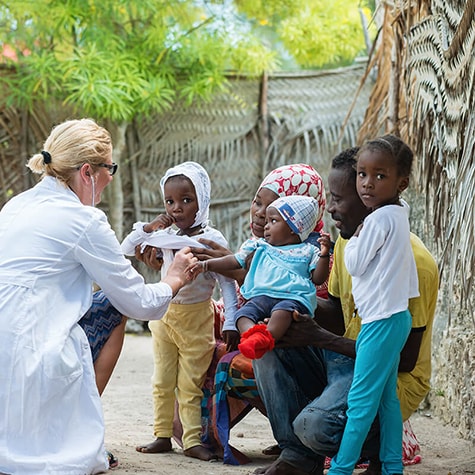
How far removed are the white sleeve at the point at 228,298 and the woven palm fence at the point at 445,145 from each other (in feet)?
3.05

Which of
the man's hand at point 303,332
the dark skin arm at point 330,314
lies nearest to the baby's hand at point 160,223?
the dark skin arm at point 330,314

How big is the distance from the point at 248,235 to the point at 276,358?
5963 millimetres

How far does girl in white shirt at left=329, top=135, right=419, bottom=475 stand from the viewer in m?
3.24

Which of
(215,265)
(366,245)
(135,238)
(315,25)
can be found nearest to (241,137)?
(315,25)

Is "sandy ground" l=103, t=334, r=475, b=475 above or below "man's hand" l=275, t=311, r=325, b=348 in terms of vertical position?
below

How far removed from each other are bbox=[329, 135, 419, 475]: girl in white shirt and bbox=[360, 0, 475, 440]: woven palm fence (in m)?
0.38

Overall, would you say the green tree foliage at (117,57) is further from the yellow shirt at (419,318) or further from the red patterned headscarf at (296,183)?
the yellow shirt at (419,318)

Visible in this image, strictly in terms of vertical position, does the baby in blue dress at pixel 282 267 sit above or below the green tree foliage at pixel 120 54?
below

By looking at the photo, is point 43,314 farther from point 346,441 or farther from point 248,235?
point 248,235

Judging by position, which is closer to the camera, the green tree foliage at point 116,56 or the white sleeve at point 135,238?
the white sleeve at point 135,238

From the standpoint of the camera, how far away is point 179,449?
4238 millimetres

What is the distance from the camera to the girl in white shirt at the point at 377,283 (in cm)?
324

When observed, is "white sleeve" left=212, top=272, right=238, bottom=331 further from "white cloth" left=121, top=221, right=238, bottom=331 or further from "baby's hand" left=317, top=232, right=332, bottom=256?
"baby's hand" left=317, top=232, right=332, bottom=256

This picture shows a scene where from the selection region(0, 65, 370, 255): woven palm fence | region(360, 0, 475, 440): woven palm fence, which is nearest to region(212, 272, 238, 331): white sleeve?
region(360, 0, 475, 440): woven palm fence
